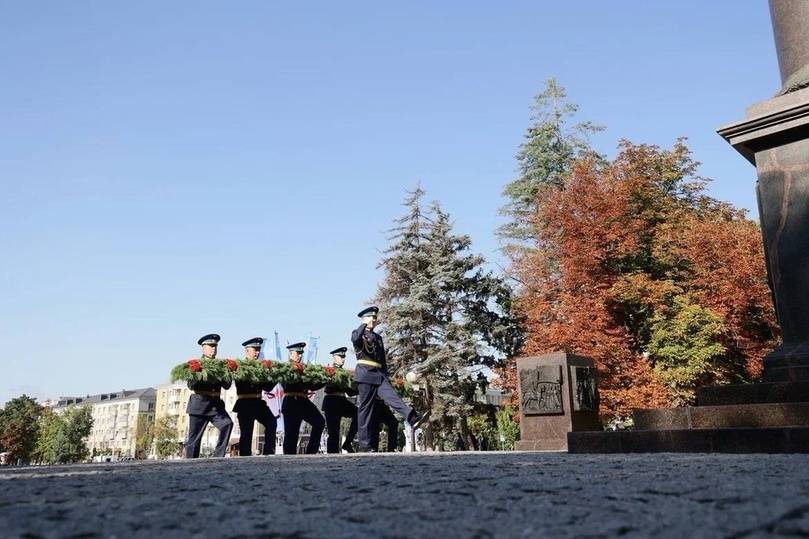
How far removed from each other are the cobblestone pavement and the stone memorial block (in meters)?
8.42

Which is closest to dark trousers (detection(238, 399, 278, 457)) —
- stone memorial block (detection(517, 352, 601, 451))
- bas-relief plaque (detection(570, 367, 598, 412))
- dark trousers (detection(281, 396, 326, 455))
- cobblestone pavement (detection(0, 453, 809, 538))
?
dark trousers (detection(281, 396, 326, 455))

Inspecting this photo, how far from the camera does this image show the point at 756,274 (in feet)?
67.5

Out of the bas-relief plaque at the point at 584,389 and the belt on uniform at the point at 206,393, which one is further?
the bas-relief plaque at the point at 584,389

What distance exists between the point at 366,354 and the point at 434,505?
30.9ft

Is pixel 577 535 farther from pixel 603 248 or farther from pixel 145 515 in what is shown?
pixel 603 248

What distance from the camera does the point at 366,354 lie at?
1241 cm

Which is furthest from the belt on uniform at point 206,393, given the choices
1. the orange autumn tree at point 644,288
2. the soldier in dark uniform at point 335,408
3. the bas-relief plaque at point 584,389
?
the orange autumn tree at point 644,288

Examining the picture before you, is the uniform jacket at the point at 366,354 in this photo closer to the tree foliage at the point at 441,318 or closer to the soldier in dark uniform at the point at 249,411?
the soldier in dark uniform at the point at 249,411

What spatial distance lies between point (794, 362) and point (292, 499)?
239 inches

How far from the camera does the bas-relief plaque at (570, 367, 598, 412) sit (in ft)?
43.3

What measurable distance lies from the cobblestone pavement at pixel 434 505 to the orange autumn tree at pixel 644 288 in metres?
17.7

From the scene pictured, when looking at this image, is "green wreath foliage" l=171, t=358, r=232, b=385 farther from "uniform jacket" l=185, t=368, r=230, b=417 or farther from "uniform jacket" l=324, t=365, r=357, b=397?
"uniform jacket" l=324, t=365, r=357, b=397

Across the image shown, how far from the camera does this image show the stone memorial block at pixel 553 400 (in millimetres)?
13047

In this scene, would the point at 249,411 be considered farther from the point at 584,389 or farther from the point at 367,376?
the point at 584,389
